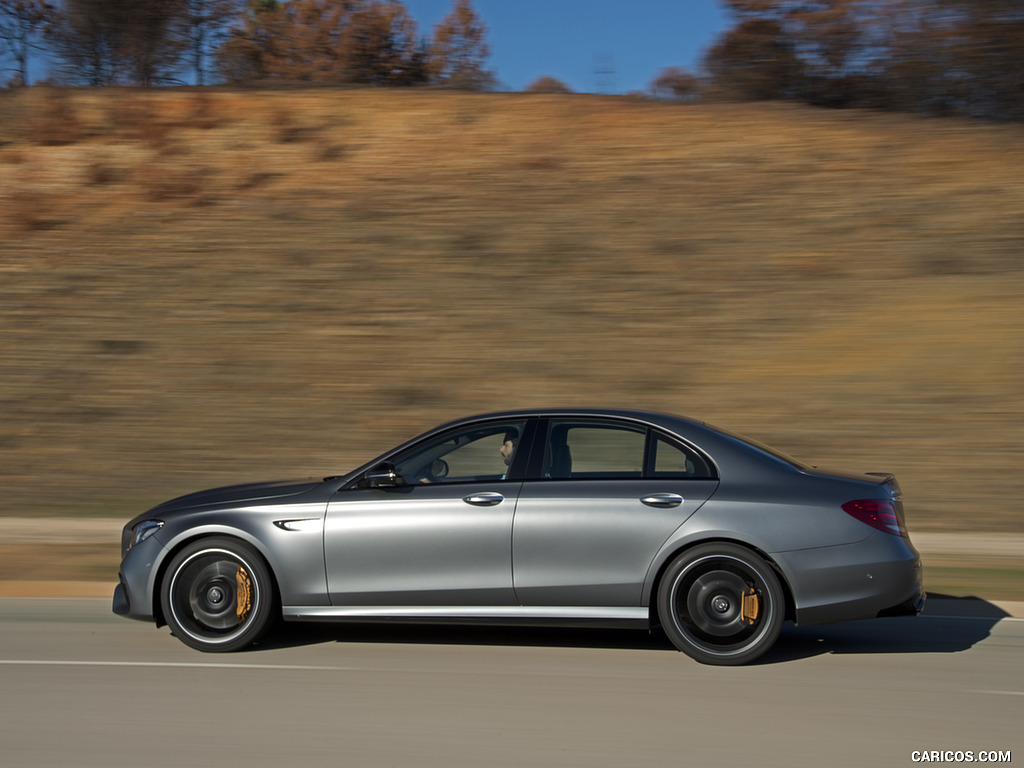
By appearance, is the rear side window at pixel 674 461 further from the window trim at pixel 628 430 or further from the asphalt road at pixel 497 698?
the asphalt road at pixel 497 698

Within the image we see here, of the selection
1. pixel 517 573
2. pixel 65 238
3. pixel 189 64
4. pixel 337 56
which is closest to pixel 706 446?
pixel 517 573

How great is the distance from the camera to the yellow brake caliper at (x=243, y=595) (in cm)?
645

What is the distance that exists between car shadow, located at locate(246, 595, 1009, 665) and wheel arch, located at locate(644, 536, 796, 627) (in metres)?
0.41

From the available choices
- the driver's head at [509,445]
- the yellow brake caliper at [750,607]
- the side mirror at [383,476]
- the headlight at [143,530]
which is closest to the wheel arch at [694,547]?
the yellow brake caliper at [750,607]

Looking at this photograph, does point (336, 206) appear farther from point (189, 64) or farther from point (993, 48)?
point (993, 48)

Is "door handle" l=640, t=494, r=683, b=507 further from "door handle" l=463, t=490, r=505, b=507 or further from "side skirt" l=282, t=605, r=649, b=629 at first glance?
"door handle" l=463, t=490, r=505, b=507

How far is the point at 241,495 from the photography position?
6.62m

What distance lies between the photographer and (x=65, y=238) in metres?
20.6

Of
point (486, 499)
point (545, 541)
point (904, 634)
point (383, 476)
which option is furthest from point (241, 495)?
point (904, 634)

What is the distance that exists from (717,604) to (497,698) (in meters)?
1.46

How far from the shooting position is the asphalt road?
473cm

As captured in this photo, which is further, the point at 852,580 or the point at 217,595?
the point at 217,595

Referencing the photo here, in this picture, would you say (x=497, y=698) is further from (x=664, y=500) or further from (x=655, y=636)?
(x=655, y=636)

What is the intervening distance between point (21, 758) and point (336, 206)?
1689cm
